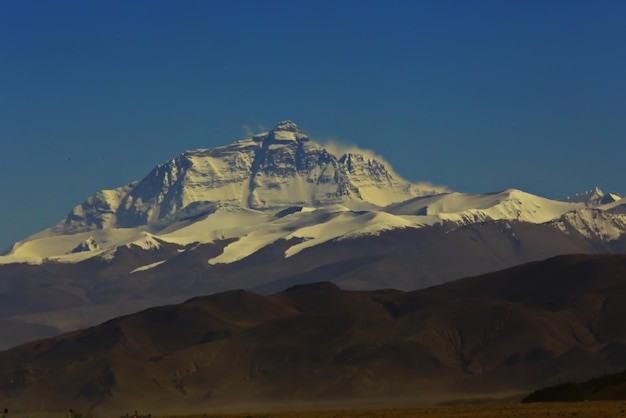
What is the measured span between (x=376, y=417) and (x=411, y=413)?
907 centimetres

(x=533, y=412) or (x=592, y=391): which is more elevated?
(x=592, y=391)

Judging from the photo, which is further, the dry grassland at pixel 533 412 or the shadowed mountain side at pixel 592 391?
the shadowed mountain side at pixel 592 391

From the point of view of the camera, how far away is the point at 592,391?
11919 cm

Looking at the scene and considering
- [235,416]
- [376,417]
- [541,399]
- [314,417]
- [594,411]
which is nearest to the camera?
[594,411]

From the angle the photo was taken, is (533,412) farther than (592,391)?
No

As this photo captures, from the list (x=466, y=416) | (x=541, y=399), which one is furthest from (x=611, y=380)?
(x=466, y=416)

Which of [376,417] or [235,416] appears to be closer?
[376,417]

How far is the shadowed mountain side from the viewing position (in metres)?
115

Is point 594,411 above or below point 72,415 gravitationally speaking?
below

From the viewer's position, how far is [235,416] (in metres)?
119

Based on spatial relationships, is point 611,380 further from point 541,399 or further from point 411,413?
point 411,413

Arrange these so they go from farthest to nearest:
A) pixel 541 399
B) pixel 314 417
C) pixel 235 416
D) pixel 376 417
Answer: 1. pixel 541 399
2. pixel 235 416
3. pixel 314 417
4. pixel 376 417

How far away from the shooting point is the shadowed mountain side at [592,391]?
115250mm

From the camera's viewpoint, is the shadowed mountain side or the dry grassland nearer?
the dry grassland
